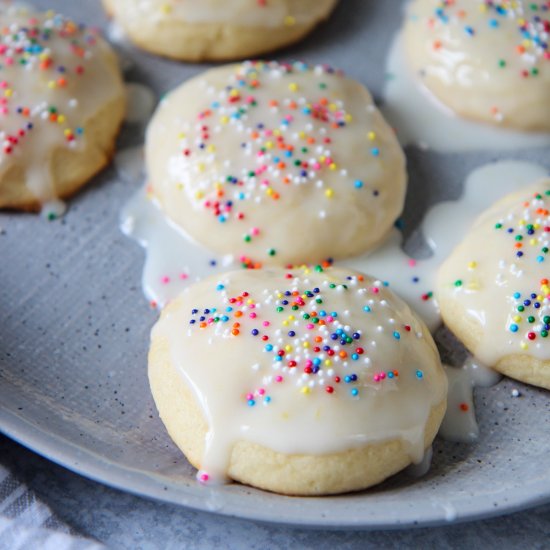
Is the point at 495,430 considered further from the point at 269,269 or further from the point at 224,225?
the point at 224,225

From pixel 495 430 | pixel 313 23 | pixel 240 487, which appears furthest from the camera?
pixel 313 23

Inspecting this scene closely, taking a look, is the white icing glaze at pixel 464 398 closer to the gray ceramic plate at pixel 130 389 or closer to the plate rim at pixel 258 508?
the gray ceramic plate at pixel 130 389

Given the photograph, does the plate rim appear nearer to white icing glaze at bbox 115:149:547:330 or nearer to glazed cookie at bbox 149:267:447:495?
glazed cookie at bbox 149:267:447:495

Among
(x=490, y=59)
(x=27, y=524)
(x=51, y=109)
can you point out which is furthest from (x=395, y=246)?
(x=27, y=524)

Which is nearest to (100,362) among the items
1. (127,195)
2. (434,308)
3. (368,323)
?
(127,195)

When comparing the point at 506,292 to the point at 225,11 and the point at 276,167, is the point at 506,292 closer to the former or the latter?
the point at 276,167

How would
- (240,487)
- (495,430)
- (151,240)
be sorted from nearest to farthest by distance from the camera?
1. (240,487)
2. (495,430)
3. (151,240)

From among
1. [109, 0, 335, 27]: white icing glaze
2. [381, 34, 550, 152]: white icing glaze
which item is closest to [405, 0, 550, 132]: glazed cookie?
[381, 34, 550, 152]: white icing glaze
